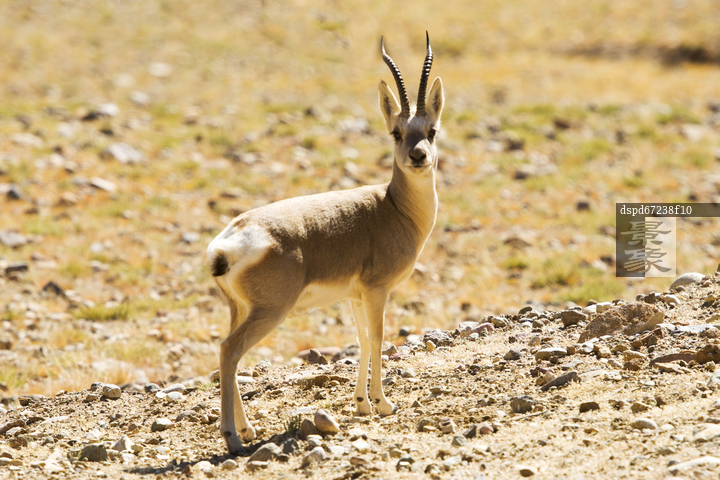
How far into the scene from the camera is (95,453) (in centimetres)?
589

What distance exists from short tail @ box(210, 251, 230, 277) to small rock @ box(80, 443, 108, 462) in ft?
5.49

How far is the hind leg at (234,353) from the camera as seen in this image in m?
5.91

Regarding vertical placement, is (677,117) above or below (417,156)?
above

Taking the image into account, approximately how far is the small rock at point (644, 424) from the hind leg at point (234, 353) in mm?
2799

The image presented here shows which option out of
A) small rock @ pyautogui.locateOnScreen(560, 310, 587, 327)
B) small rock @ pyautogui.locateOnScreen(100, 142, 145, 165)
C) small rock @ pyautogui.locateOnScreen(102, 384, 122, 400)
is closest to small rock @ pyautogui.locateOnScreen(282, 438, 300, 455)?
small rock @ pyautogui.locateOnScreen(102, 384, 122, 400)

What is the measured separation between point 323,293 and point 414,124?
1841 mm

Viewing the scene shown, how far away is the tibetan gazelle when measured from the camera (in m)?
5.94

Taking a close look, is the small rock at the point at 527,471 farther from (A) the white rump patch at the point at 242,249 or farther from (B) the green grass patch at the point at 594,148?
(B) the green grass patch at the point at 594,148

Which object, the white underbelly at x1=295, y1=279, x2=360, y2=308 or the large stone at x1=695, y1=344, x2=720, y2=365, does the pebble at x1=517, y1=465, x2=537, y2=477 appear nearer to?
the white underbelly at x1=295, y1=279, x2=360, y2=308

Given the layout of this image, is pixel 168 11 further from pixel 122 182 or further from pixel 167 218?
pixel 167 218

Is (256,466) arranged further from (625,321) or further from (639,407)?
(625,321)

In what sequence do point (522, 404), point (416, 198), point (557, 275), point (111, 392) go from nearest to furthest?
point (522, 404)
point (416, 198)
point (111, 392)
point (557, 275)

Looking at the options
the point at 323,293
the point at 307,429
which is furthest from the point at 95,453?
the point at 323,293


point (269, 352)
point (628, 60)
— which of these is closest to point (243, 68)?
point (628, 60)
